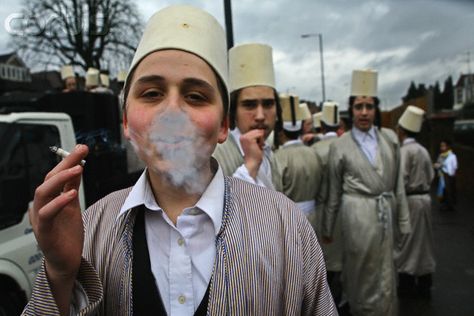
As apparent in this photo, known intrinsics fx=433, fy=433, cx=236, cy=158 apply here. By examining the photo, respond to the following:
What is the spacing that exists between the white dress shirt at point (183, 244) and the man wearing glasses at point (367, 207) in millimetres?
2832

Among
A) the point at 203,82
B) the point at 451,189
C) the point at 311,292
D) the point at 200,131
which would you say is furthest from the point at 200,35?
the point at 451,189

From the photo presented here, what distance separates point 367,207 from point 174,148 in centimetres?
297

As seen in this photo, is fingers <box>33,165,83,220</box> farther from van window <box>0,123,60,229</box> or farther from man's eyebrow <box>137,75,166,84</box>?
van window <box>0,123,60,229</box>

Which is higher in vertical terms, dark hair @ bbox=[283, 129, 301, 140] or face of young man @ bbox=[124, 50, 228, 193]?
face of young man @ bbox=[124, 50, 228, 193]

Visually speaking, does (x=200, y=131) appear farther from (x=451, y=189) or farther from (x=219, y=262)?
(x=451, y=189)

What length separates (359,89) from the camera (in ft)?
13.9

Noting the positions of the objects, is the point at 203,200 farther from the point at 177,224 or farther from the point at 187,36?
the point at 187,36

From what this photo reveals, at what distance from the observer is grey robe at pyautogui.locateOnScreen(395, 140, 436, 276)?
17.7 ft

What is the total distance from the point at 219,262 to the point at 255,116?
1.62 metres

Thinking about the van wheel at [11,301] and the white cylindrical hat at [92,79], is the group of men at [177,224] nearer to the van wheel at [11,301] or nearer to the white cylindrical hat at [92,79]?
the van wheel at [11,301]

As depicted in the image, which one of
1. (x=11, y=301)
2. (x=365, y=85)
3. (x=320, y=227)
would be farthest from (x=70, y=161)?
(x=365, y=85)

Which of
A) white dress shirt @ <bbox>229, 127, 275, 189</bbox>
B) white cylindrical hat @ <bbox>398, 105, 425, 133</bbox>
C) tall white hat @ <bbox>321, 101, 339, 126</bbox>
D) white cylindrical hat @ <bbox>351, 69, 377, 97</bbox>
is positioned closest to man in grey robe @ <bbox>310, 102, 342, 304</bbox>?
tall white hat @ <bbox>321, 101, 339, 126</bbox>

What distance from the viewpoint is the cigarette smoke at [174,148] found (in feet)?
3.76

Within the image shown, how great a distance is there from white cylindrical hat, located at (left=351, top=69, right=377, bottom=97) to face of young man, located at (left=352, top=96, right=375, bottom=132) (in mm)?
61
